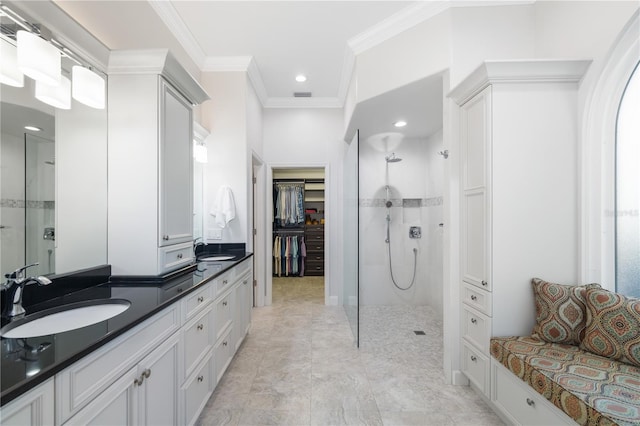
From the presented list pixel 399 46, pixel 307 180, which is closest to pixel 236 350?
pixel 399 46

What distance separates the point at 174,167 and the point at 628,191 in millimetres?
2760

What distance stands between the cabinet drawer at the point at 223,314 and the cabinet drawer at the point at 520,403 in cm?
180

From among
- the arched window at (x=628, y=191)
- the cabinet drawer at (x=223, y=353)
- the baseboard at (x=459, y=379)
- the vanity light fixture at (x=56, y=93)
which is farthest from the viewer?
the baseboard at (x=459, y=379)

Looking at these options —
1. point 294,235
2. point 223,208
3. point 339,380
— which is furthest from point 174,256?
point 294,235

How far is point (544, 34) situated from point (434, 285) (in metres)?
2.78

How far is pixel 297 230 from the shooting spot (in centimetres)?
605

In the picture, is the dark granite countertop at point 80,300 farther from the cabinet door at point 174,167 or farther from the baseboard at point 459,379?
the baseboard at point 459,379

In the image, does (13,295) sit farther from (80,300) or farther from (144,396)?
(144,396)

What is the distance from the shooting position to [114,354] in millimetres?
950

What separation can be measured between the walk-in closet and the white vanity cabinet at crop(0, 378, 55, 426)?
5.09 metres

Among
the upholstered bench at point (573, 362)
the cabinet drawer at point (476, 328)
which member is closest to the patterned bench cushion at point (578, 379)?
the upholstered bench at point (573, 362)

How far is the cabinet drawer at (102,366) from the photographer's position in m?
0.76

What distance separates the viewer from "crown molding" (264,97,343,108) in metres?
3.89

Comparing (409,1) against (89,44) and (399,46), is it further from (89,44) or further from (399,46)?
Answer: (89,44)
